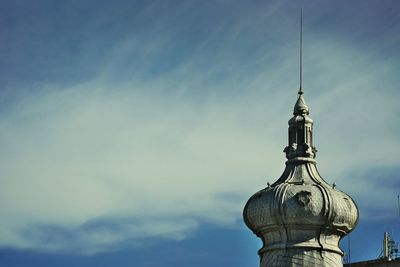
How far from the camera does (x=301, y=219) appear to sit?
164ft

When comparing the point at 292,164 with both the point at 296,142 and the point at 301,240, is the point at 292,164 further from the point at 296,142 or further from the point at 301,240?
the point at 301,240

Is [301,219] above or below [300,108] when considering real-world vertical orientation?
below

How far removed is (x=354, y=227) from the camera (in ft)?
169

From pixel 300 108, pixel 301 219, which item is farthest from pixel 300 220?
pixel 300 108

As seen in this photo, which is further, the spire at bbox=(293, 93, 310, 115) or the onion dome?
the spire at bbox=(293, 93, 310, 115)

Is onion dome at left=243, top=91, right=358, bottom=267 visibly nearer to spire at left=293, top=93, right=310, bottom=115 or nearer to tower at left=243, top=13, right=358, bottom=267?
tower at left=243, top=13, right=358, bottom=267

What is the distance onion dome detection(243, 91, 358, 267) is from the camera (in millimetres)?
50000

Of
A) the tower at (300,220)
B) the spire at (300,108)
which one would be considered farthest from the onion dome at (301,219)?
the spire at (300,108)

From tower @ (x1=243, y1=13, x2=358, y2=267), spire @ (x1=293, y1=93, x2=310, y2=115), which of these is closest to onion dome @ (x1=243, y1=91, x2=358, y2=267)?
tower @ (x1=243, y1=13, x2=358, y2=267)

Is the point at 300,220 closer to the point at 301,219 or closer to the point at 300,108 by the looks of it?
the point at 301,219

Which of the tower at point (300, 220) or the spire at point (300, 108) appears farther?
the spire at point (300, 108)

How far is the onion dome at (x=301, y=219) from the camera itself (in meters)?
50.0

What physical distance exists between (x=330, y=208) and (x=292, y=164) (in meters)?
3.94

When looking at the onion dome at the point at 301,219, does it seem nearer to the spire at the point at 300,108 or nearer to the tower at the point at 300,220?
the tower at the point at 300,220
